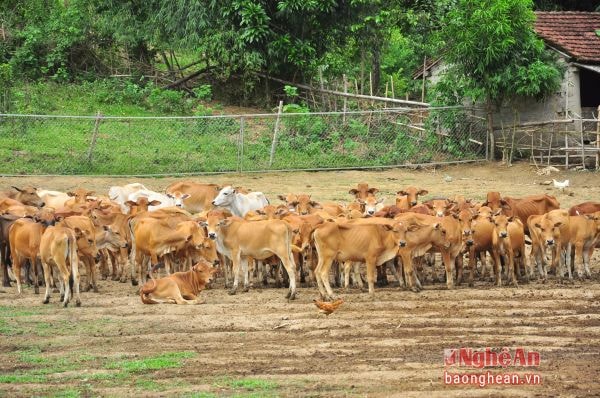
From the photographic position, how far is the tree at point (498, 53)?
32062 millimetres

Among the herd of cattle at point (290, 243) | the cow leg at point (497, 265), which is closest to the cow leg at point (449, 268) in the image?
the herd of cattle at point (290, 243)

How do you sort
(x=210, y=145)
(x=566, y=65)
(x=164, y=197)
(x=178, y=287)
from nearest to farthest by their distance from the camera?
(x=178, y=287), (x=164, y=197), (x=210, y=145), (x=566, y=65)

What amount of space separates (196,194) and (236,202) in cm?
198

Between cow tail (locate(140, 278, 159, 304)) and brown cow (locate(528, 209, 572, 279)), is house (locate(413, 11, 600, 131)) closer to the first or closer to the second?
brown cow (locate(528, 209, 572, 279))

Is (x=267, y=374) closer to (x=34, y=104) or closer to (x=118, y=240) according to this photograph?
(x=118, y=240)

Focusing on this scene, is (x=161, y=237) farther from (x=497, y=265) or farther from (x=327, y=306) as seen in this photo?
(x=497, y=265)

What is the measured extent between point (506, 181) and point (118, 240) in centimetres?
1313

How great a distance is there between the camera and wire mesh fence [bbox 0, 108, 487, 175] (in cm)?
3092

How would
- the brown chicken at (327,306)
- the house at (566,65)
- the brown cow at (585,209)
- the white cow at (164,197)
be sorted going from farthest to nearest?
the house at (566,65)
the white cow at (164,197)
the brown cow at (585,209)
the brown chicken at (327,306)

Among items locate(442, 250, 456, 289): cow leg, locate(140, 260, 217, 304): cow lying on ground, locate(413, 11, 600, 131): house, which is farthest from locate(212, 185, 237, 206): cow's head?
locate(413, 11, 600, 131): house

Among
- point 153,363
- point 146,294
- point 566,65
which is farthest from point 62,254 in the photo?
point 566,65

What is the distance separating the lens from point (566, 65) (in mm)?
33438

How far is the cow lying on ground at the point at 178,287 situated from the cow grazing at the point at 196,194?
20.6 ft

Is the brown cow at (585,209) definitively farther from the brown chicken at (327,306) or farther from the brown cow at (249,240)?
the brown chicken at (327,306)
